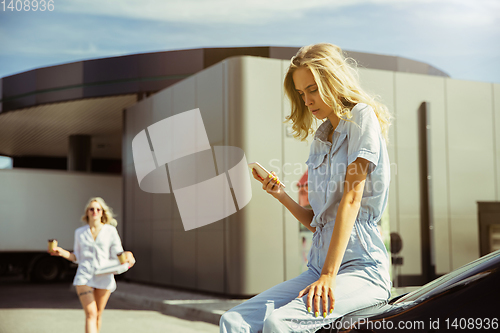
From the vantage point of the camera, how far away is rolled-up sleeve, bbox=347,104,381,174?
176cm

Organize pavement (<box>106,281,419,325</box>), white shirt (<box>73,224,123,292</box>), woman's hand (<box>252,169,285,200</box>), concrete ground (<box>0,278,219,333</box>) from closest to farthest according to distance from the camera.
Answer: woman's hand (<box>252,169,285,200</box>) → white shirt (<box>73,224,123,292</box>) → concrete ground (<box>0,278,219,333</box>) → pavement (<box>106,281,419,325</box>)

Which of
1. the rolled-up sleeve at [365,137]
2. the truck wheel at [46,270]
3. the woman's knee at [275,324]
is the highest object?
the rolled-up sleeve at [365,137]

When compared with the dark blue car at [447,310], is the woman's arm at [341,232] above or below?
above

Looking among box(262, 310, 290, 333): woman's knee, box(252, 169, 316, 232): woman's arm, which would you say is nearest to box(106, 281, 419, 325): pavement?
box(252, 169, 316, 232): woman's arm

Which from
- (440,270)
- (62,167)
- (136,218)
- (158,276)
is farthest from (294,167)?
(62,167)

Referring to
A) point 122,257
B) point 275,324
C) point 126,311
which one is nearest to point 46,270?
point 126,311

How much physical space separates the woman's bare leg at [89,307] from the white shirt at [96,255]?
8 cm

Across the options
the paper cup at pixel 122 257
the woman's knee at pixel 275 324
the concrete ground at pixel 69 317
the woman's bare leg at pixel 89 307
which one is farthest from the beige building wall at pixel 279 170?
the woman's knee at pixel 275 324

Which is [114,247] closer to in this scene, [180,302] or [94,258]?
[94,258]

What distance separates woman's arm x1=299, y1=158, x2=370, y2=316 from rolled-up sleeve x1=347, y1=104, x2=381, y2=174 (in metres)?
0.03

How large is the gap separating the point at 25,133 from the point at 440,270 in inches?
728

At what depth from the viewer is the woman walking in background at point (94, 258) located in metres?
6.07

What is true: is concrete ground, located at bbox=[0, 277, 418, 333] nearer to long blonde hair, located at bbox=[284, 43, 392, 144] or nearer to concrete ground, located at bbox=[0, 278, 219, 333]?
concrete ground, located at bbox=[0, 278, 219, 333]

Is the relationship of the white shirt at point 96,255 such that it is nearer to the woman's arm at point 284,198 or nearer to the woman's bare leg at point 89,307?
the woman's bare leg at point 89,307
